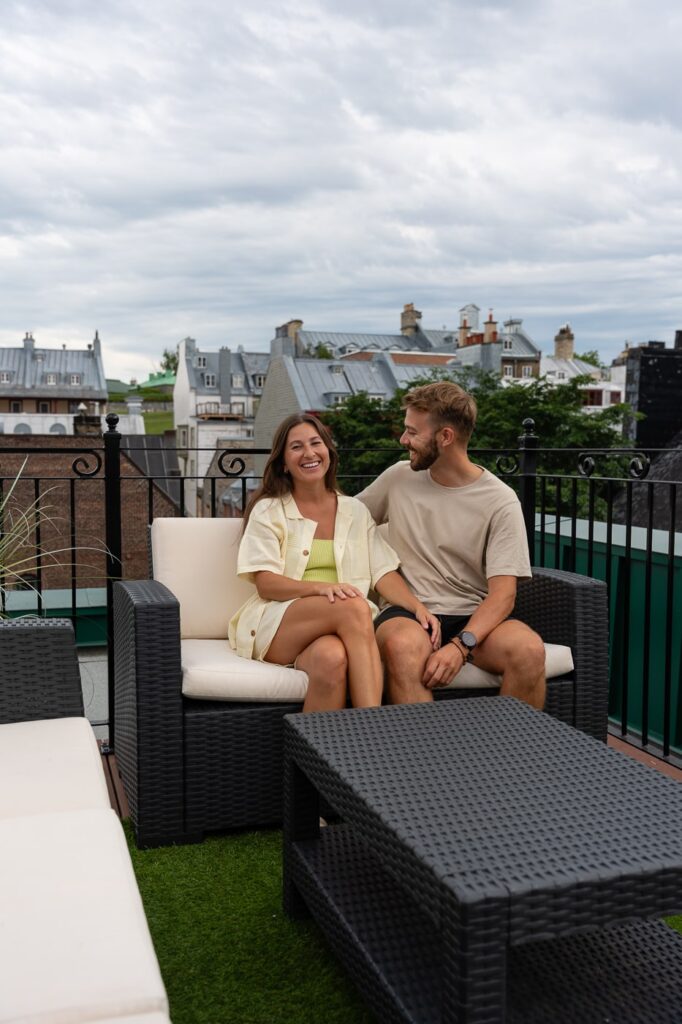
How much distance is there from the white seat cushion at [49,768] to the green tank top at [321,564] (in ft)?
2.87

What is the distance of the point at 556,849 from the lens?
134 cm

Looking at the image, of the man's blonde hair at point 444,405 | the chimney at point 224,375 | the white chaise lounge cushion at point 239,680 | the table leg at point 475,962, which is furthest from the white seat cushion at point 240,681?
the chimney at point 224,375

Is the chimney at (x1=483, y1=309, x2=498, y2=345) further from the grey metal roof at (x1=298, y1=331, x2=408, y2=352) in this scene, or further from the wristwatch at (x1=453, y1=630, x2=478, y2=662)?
the wristwatch at (x1=453, y1=630, x2=478, y2=662)

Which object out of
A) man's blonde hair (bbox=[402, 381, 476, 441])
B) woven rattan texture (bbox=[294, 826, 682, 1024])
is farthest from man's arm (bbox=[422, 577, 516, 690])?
woven rattan texture (bbox=[294, 826, 682, 1024])

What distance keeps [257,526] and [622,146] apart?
35269mm

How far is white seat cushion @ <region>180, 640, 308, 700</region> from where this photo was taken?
243 centimetres

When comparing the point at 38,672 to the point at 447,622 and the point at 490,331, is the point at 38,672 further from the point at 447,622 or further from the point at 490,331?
the point at 490,331

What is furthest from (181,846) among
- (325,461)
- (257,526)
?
(325,461)

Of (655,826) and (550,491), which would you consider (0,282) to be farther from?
(655,826)

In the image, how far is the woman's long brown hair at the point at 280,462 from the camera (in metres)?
2.77

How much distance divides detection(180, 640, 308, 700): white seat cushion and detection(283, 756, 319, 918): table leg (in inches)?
18.0

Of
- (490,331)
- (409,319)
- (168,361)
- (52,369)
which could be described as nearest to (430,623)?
(490,331)

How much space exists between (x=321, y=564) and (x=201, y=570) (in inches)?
16.7

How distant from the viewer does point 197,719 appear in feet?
8.00
